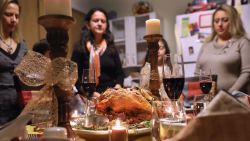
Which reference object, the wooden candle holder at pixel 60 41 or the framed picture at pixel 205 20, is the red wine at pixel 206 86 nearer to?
the wooden candle holder at pixel 60 41

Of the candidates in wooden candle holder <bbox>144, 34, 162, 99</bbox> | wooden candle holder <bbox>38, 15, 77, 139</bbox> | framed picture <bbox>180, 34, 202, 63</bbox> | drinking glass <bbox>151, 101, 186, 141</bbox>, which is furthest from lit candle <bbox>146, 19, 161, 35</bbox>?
framed picture <bbox>180, 34, 202, 63</bbox>

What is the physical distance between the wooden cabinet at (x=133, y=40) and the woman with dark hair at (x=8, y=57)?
262cm

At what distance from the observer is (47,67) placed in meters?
0.73

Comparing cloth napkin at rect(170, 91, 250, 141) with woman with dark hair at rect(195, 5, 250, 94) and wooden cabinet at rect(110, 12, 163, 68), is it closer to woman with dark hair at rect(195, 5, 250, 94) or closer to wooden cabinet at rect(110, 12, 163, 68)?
woman with dark hair at rect(195, 5, 250, 94)

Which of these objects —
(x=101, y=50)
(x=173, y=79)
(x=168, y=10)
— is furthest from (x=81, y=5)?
(x=173, y=79)

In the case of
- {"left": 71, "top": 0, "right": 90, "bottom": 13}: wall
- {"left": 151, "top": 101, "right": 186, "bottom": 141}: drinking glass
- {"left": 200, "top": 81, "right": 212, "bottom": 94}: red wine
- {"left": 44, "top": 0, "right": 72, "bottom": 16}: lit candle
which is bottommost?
{"left": 151, "top": 101, "right": 186, "bottom": 141}: drinking glass

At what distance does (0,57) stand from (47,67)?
4.22ft

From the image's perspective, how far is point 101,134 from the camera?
82cm

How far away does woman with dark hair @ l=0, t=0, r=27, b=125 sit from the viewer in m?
1.86

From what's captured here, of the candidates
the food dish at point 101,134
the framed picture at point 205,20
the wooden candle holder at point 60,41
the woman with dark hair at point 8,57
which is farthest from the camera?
the framed picture at point 205,20

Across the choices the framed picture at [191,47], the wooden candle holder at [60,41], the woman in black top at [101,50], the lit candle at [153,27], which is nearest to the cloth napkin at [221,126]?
Answer: the wooden candle holder at [60,41]

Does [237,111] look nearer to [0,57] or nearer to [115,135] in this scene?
[115,135]

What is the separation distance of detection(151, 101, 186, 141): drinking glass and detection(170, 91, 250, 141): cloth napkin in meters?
0.25

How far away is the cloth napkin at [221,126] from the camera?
0.46 m
